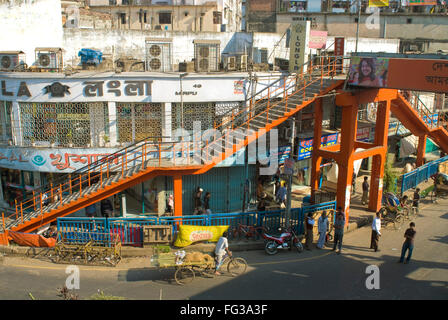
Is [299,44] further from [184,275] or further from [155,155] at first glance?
[184,275]

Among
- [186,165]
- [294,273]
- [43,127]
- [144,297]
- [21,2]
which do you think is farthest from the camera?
[21,2]

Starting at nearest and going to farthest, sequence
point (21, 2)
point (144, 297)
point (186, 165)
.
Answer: point (144, 297)
point (186, 165)
point (21, 2)

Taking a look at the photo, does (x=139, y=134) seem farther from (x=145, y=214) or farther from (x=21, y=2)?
(x=21, y=2)

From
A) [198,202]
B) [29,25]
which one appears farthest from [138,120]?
[29,25]

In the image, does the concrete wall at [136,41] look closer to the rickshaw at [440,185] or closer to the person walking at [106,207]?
the person walking at [106,207]

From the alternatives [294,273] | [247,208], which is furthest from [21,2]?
[294,273]

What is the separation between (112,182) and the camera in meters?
17.0

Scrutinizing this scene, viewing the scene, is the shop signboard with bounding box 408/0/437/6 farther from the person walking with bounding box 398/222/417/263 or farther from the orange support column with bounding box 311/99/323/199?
the person walking with bounding box 398/222/417/263

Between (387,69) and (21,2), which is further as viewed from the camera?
(21,2)

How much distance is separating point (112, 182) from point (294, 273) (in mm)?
7653

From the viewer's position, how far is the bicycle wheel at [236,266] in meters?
A: 14.9

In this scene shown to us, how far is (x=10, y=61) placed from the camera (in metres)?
20.8

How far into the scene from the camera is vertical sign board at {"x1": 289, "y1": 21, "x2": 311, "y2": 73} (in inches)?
861

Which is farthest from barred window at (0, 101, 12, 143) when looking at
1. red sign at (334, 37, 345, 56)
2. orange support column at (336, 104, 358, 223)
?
red sign at (334, 37, 345, 56)
